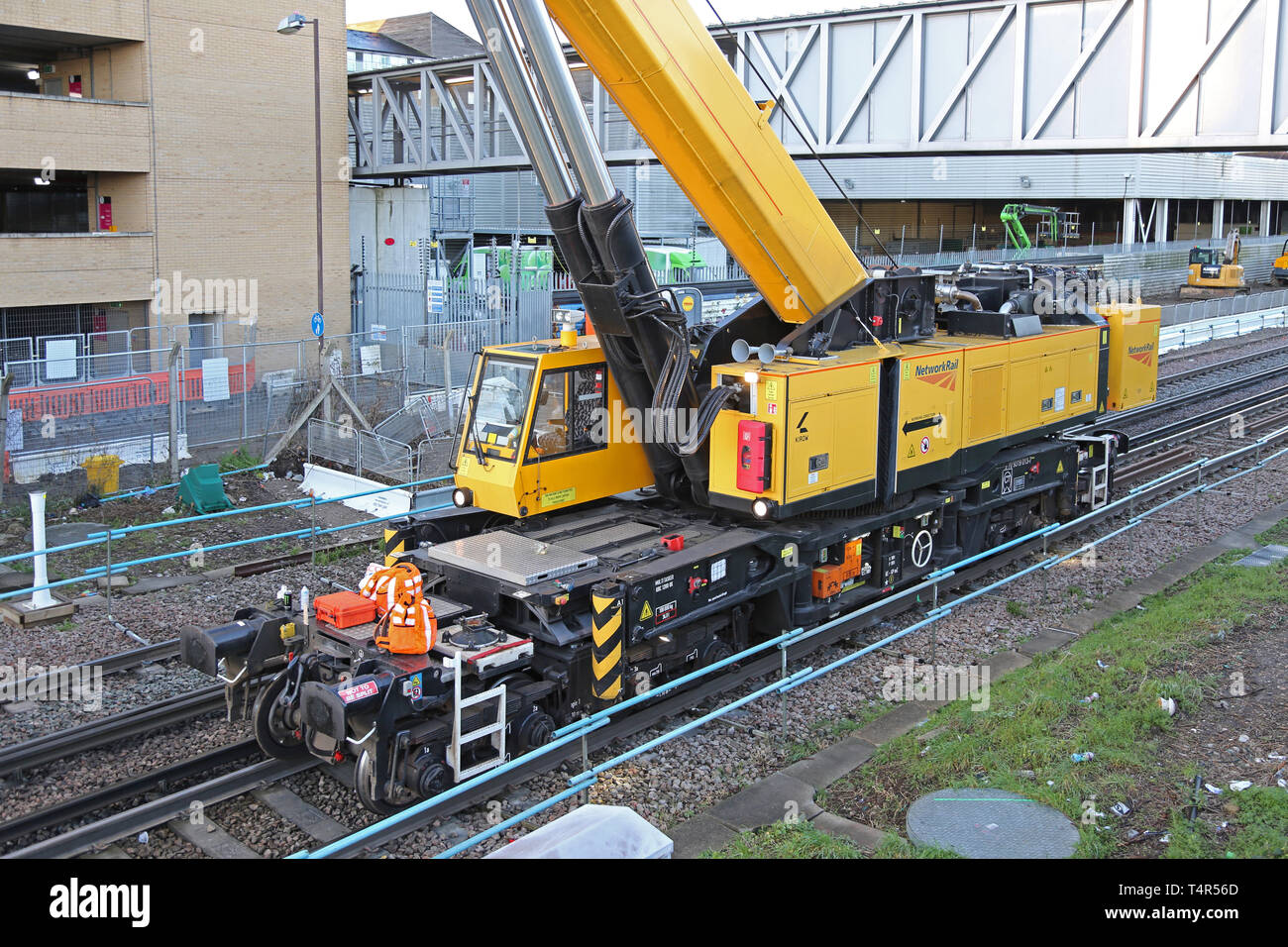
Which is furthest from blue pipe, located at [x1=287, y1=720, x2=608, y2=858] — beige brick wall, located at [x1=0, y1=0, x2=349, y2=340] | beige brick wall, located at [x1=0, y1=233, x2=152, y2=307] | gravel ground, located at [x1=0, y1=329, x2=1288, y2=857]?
beige brick wall, located at [x1=0, y1=0, x2=349, y2=340]

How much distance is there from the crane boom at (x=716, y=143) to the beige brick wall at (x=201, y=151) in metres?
20.3

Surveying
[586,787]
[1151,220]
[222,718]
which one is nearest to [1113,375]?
[586,787]

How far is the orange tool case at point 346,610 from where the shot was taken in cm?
894

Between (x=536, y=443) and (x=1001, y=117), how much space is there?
34.5 ft

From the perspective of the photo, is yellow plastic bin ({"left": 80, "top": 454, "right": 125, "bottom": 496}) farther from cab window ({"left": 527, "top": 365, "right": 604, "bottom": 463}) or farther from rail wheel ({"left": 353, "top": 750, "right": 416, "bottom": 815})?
rail wheel ({"left": 353, "top": 750, "right": 416, "bottom": 815})

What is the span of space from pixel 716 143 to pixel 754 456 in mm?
2765

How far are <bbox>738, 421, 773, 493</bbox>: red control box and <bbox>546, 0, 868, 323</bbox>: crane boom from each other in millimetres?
1445

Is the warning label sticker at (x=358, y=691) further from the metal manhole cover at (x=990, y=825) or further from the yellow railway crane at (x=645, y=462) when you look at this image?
the metal manhole cover at (x=990, y=825)

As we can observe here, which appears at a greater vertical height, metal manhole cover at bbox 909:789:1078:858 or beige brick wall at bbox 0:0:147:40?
beige brick wall at bbox 0:0:147:40

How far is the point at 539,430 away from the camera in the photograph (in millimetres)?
10406

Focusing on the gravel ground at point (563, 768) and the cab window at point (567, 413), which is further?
the cab window at point (567, 413)

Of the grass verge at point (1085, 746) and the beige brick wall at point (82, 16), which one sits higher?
the beige brick wall at point (82, 16)

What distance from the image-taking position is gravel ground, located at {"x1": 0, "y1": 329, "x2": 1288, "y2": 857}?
8359mm

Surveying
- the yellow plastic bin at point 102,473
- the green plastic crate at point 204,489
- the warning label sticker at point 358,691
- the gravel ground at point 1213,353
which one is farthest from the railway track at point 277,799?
the gravel ground at point 1213,353
